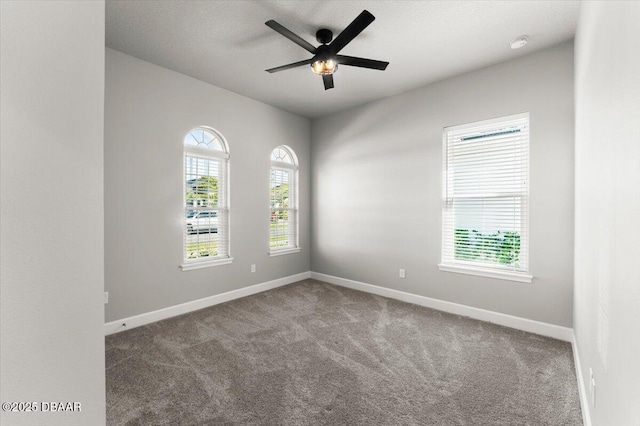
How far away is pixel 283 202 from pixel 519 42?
12.2 ft

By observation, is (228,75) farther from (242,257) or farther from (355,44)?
(242,257)

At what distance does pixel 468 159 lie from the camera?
3541 mm

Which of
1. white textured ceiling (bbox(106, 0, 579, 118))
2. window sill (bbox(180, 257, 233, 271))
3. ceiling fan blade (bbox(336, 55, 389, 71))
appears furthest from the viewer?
window sill (bbox(180, 257, 233, 271))

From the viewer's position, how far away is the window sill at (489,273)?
310 centimetres

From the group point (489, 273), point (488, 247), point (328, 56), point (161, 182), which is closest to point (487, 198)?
point (488, 247)

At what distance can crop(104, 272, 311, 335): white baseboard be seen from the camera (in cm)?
305

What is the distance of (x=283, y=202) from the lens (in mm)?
5012

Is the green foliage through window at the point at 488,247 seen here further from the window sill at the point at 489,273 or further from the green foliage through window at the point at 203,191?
the green foliage through window at the point at 203,191

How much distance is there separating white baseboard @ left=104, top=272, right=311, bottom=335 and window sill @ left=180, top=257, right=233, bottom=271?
43cm

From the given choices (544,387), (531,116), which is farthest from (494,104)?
(544,387)

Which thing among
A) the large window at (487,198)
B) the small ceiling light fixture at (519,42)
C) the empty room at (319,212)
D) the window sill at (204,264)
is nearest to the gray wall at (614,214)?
the empty room at (319,212)
